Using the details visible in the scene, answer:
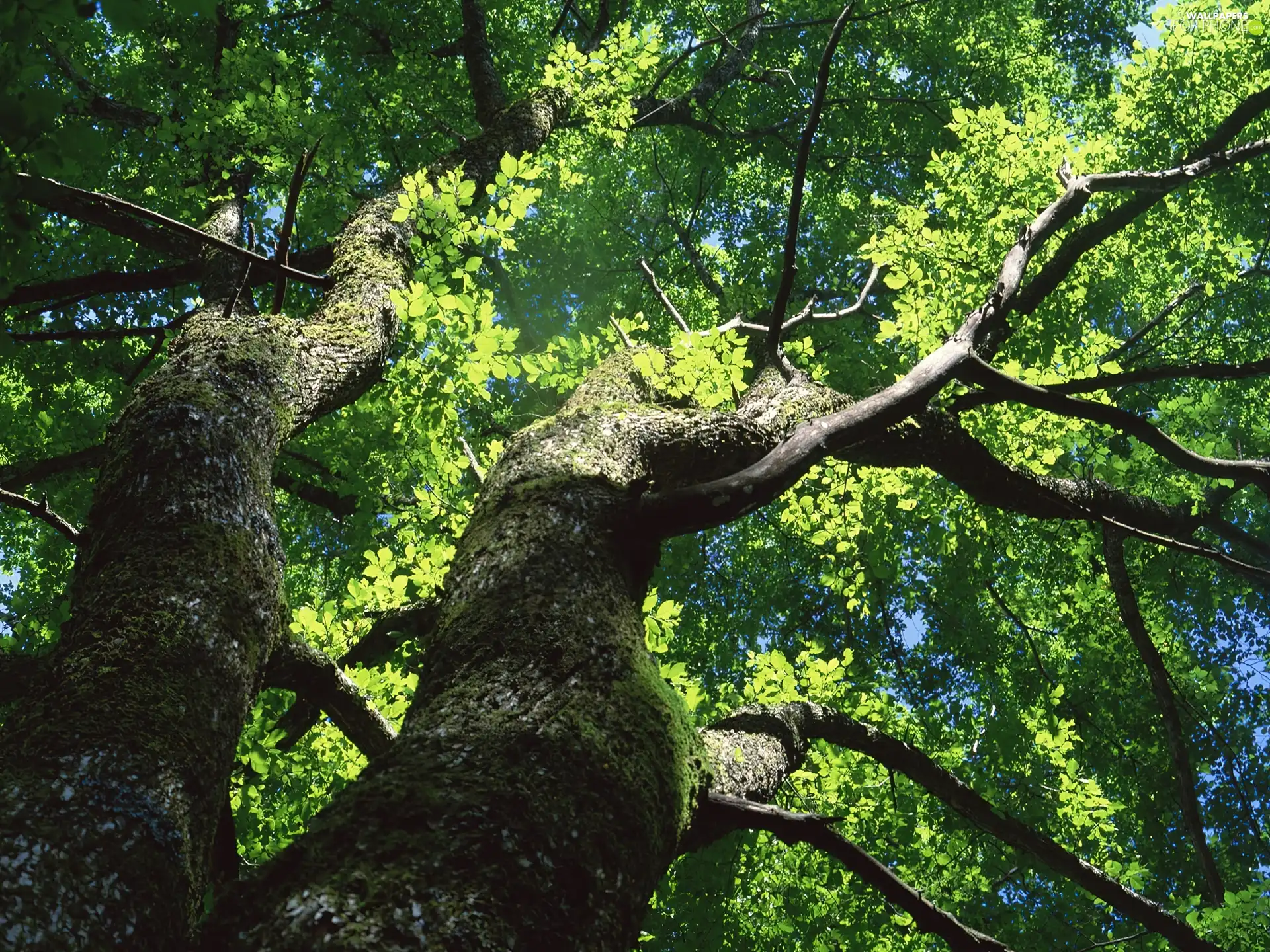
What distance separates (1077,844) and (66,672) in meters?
6.31

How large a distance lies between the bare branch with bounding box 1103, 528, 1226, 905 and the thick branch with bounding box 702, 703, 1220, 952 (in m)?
3.11

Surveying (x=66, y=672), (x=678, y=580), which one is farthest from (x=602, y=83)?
(x=66, y=672)

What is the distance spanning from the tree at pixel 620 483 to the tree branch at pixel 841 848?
2 centimetres

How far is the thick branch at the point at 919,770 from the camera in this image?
3.61m

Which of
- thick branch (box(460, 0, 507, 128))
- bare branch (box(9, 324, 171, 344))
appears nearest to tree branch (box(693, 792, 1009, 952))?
bare branch (box(9, 324, 171, 344))

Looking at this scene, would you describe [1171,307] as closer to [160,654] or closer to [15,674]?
[160,654]

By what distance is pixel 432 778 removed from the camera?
1.72 m

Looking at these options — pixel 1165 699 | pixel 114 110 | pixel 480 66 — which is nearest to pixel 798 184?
pixel 1165 699

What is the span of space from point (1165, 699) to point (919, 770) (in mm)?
3765

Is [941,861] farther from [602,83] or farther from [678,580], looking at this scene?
[602,83]

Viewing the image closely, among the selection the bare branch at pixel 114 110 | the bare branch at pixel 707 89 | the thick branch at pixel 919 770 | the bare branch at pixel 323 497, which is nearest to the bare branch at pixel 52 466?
the bare branch at pixel 323 497

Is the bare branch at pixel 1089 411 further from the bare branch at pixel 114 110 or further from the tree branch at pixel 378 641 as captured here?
the bare branch at pixel 114 110

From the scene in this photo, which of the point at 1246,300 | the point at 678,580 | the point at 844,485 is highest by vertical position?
the point at 1246,300

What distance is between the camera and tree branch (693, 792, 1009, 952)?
2.31 meters
